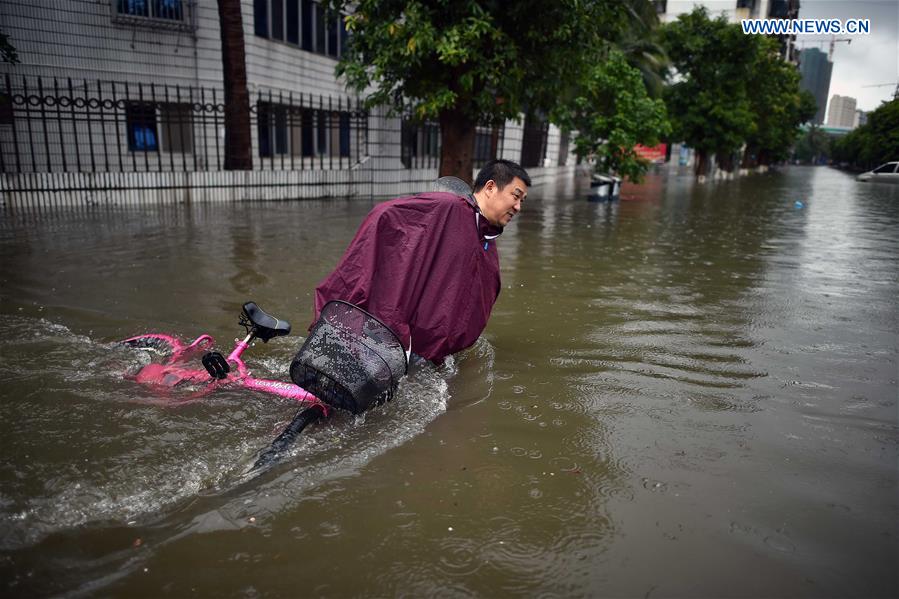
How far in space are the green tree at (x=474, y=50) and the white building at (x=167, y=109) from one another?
7.94 feet

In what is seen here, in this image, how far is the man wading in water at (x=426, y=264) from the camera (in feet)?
11.4

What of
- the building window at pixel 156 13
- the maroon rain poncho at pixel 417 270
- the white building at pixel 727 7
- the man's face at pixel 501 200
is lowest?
the maroon rain poncho at pixel 417 270

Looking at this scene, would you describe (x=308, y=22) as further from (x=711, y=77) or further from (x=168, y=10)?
(x=711, y=77)

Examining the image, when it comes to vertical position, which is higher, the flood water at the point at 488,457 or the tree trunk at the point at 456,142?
the tree trunk at the point at 456,142

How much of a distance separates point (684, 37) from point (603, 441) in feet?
97.3

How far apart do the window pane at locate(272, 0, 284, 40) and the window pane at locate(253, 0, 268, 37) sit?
0.42 m

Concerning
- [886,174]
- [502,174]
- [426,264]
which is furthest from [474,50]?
[886,174]

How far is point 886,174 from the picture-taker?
3903cm

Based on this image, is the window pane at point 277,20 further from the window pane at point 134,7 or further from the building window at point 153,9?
the window pane at point 134,7

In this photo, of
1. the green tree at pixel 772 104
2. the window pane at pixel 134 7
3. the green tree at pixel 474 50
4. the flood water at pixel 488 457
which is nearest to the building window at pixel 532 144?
the green tree at pixel 474 50

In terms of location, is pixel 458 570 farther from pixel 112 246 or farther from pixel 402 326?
pixel 112 246

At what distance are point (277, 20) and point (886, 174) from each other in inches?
1471

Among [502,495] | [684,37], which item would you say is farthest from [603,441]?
[684,37]

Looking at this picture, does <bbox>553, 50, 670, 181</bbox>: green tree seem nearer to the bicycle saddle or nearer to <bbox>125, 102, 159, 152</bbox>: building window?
<bbox>125, 102, 159, 152</bbox>: building window
